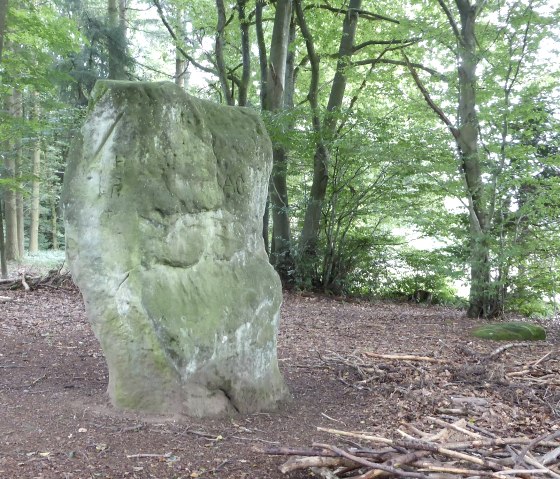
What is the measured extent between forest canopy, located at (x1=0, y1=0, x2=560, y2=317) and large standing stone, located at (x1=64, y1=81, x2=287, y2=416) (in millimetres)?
4967

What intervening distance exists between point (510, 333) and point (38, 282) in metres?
8.67

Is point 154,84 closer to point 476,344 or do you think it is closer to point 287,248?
point 476,344

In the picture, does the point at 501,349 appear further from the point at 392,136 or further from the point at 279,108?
the point at 279,108

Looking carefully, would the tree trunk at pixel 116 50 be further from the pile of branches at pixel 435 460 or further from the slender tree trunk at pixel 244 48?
the pile of branches at pixel 435 460

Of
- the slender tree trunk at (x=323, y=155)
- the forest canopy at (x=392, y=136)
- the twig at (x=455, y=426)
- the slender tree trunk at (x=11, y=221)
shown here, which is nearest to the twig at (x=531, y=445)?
the twig at (x=455, y=426)

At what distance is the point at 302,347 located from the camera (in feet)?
22.9

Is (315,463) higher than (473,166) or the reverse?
the reverse

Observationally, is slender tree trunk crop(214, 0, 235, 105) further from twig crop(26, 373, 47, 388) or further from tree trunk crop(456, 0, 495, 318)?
twig crop(26, 373, 47, 388)

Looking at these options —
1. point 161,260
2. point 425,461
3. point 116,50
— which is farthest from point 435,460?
point 116,50

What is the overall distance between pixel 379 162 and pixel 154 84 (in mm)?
7172

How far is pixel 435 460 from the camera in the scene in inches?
121

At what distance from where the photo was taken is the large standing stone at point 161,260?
162 inches

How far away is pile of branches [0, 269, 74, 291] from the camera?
424 inches

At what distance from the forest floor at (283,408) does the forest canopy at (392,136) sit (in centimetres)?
247
